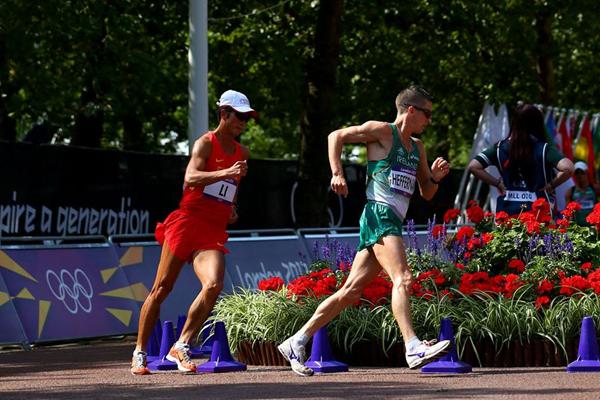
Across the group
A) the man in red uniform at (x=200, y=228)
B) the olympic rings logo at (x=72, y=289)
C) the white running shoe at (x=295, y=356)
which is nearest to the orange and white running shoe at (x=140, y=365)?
the man in red uniform at (x=200, y=228)

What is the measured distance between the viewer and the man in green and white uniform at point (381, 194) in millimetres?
9672

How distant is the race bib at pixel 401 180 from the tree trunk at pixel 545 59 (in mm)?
21447

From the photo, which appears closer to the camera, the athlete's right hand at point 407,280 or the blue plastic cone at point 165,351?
the athlete's right hand at point 407,280

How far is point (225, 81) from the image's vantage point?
2830cm

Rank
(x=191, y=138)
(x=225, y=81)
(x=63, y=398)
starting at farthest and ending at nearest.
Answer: (x=225, y=81) → (x=191, y=138) → (x=63, y=398)

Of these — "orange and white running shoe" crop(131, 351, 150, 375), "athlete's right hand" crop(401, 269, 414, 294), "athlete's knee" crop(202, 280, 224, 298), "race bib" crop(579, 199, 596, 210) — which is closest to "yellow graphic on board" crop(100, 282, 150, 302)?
"orange and white running shoe" crop(131, 351, 150, 375)

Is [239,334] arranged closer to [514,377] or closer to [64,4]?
[514,377]

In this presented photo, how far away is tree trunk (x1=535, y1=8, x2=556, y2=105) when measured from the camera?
32062mm

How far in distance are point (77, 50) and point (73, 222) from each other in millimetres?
7979

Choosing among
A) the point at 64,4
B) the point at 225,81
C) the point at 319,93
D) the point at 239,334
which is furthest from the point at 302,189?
the point at 239,334

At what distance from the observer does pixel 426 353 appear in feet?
30.6

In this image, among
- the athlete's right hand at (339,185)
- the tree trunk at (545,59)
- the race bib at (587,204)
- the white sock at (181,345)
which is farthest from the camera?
the tree trunk at (545,59)

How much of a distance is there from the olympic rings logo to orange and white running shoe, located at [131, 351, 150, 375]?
398 centimetres

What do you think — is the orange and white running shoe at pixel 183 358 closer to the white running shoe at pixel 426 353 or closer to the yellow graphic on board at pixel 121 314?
the white running shoe at pixel 426 353
